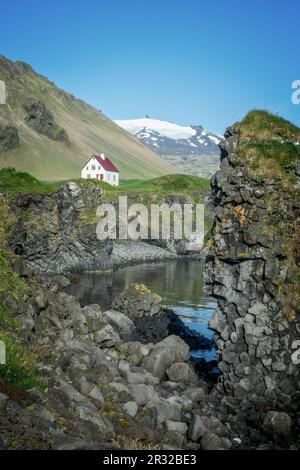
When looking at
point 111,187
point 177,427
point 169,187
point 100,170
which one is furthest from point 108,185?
point 177,427

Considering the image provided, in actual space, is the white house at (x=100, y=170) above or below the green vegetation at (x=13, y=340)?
above

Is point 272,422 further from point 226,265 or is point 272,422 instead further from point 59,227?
point 59,227

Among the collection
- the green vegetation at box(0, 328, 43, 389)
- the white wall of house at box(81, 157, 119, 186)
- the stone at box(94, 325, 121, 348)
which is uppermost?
the white wall of house at box(81, 157, 119, 186)

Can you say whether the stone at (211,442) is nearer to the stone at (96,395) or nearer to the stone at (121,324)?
the stone at (96,395)

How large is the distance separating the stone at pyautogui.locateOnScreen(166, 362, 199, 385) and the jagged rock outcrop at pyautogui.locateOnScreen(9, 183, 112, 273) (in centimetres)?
5630

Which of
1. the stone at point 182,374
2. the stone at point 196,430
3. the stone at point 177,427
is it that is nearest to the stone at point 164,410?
the stone at point 177,427

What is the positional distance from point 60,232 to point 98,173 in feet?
252

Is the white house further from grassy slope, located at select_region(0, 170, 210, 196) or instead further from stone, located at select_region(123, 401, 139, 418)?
stone, located at select_region(123, 401, 139, 418)

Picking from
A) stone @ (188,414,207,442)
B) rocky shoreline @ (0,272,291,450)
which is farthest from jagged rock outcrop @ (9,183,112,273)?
stone @ (188,414,207,442)

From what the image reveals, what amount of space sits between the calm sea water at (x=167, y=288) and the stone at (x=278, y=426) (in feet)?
58.6

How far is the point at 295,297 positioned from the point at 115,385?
39.1 ft

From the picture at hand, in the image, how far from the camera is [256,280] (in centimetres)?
3047

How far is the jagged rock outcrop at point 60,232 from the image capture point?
9050 centimetres

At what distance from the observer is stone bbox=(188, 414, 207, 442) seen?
77.0ft
